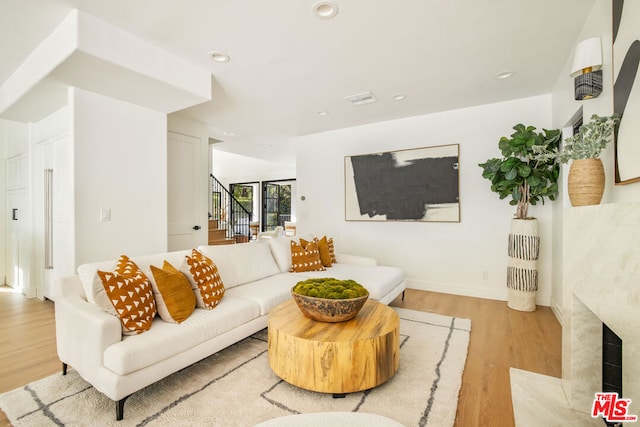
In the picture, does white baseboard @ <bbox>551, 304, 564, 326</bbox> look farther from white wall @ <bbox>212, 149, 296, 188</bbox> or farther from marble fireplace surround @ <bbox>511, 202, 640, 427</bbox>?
white wall @ <bbox>212, 149, 296, 188</bbox>

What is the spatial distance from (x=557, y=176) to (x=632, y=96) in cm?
207

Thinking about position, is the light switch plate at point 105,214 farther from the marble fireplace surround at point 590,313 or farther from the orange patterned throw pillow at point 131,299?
the marble fireplace surround at point 590,313

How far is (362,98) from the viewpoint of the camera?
12.9 ft

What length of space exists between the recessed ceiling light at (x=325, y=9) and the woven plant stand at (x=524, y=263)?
3.07 metres

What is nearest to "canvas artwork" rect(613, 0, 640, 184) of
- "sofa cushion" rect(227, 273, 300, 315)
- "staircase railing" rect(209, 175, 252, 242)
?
"sofa cushion" rect(227, 273, 300, 315)

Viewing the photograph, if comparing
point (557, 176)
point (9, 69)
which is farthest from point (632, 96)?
point (9, 69)

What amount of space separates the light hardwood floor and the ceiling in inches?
104

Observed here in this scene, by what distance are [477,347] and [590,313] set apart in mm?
1056

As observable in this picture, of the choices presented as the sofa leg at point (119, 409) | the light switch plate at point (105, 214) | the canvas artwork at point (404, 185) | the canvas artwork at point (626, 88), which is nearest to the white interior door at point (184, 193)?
the light switch plate at point (105, 214)

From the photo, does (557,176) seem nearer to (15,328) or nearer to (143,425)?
(143,425)

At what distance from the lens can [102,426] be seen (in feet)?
5.35

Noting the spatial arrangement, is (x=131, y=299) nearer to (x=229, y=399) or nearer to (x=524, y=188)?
(x=229, y=399)

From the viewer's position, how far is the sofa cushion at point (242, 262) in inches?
115

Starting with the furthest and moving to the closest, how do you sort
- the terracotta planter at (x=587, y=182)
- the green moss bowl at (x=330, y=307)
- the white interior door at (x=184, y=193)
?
the white interior door at (x=184, y=193) → the green moss bowl at (x=330, y=307) → the terracotta planter at (x=587, y=182)
